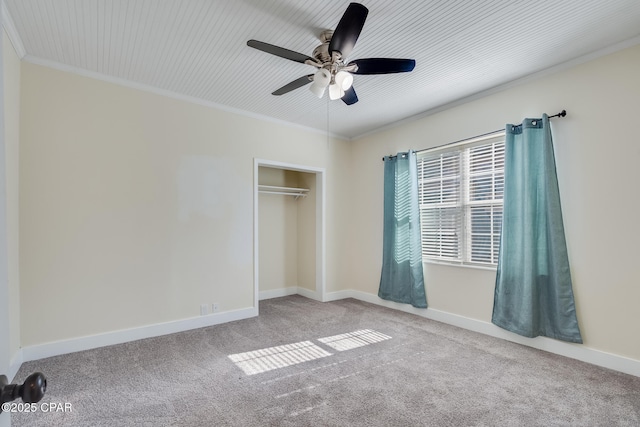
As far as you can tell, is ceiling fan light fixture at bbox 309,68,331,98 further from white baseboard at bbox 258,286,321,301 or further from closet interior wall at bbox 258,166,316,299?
white baseboard at bbox 258,286,321,301

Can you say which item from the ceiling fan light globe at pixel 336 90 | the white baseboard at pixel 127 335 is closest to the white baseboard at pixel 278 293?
the white baseboard at pixel 127 335

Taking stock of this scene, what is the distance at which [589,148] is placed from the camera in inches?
116

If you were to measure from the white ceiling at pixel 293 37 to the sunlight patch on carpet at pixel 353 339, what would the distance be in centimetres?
271

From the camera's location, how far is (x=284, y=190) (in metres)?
5.46

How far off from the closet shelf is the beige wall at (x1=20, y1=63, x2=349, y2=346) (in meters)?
0.77

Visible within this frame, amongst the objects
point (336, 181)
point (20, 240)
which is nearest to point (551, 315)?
point (336, 181)

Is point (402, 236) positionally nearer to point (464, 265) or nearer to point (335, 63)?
point (464, 265)

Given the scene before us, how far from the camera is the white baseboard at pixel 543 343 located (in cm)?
271

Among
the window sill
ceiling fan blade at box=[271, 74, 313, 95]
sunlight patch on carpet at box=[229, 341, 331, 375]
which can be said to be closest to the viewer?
ceiling fan blade at box=[271, 74, 313, 95]

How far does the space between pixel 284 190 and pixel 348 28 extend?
358cm

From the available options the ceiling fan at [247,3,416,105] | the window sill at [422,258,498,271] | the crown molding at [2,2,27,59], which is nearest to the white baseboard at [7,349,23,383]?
the crown molding at [2,2,27,59]

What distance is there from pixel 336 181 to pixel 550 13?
3452mm

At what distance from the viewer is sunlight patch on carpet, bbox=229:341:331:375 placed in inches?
112

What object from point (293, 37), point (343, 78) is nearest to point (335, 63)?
point (343, 78)
